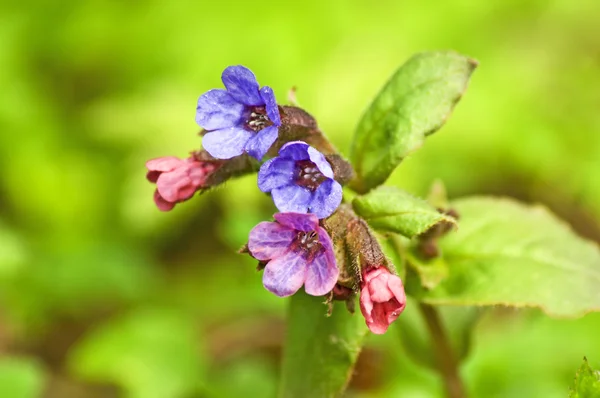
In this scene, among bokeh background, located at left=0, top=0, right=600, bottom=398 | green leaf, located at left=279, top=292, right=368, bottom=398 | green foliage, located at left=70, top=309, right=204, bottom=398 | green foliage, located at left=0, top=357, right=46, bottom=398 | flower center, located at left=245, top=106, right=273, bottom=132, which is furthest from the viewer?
bokeh background, located at left=0, top=0, right=600, bottom=398

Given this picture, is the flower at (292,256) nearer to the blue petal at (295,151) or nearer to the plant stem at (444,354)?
the blue petal at (295,151)

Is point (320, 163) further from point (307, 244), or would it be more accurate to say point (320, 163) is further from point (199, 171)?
point (199, 171)

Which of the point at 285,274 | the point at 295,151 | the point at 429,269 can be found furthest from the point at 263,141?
the point at 429,269

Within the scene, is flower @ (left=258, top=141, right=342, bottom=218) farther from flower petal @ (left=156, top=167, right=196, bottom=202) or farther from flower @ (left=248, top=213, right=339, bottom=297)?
flower petal @ (left=156, top=167, right=196, bottom=202)

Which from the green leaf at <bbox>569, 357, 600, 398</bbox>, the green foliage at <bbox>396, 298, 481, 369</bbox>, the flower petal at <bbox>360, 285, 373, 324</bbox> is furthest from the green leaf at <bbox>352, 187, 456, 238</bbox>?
the green foliage at <bbox>396, 298, 481, 369</bbox>

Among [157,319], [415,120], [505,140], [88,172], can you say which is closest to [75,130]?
[88,172]

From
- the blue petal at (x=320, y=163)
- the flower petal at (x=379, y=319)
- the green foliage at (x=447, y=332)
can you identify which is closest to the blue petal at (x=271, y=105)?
the blue petal at (x=320, y=163)
